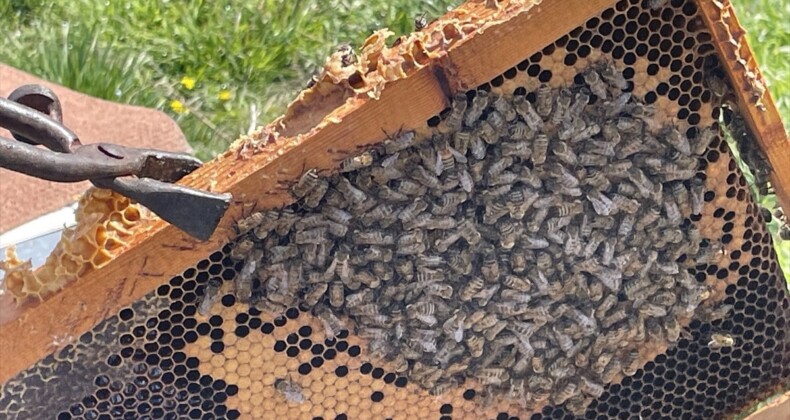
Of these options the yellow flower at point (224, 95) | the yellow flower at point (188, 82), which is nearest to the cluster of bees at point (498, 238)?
the yellow flower at point (224, 95)

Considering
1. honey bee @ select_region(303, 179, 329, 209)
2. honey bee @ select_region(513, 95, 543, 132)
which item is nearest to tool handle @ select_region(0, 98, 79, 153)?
honey bee @ select_region(303, 179, 329, 209)

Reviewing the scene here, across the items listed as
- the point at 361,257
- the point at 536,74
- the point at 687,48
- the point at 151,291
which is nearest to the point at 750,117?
the point at 687,48

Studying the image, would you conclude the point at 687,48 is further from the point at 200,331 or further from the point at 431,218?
the point at 200,331

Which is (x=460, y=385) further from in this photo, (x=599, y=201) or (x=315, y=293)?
(x=599, y=201)

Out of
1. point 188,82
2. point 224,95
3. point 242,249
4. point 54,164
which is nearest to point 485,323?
point 242,249

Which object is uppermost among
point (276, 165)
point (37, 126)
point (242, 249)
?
point (37, 126)

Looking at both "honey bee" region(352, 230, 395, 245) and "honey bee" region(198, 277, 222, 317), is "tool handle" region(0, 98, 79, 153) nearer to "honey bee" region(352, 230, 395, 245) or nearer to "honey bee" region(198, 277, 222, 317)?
"honey bee" region(198, 277, 222, 317)

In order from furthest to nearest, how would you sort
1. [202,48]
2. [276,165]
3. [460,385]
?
[202,48] < [460,385] < [276,165]
